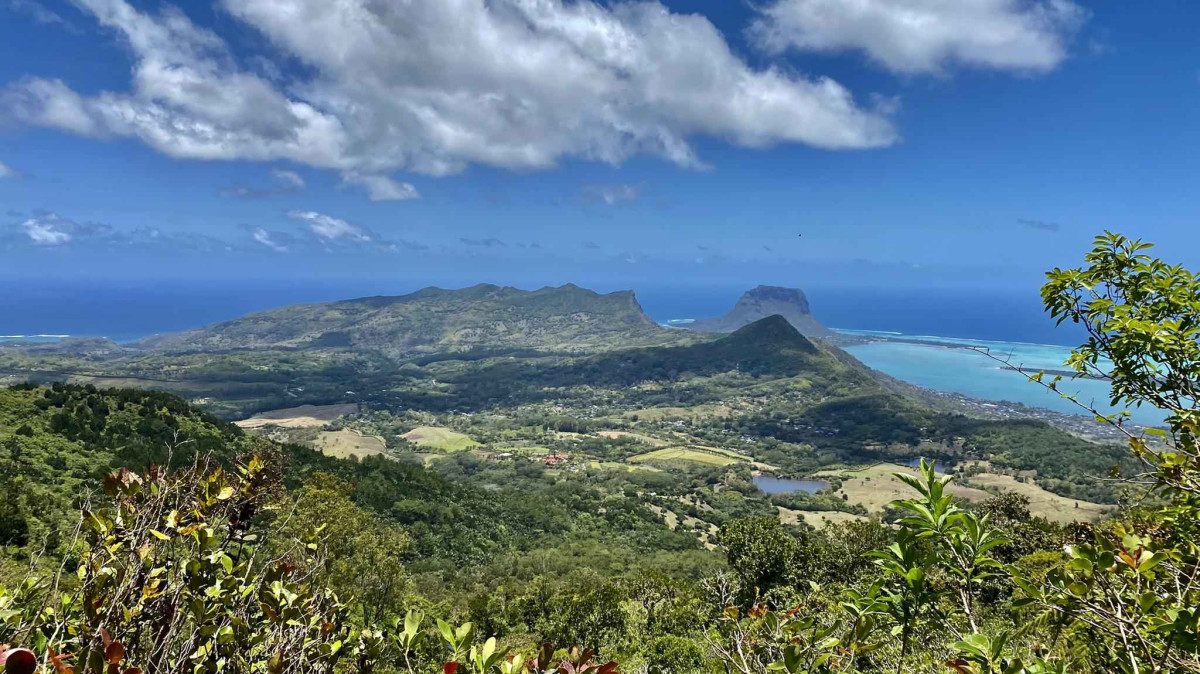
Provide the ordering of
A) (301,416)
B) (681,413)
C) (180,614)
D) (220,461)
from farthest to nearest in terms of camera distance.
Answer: (681,413), (301,416), (220,461), (180,614)

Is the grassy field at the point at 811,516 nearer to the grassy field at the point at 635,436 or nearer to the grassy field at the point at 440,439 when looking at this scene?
the grassy field at the point at 635,436

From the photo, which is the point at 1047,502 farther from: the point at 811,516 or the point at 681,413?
the point at 681,413

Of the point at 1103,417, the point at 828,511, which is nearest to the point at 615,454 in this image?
the point at 828,511

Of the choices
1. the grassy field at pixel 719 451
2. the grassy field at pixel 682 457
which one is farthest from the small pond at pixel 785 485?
the grassy field at pixel 719 451

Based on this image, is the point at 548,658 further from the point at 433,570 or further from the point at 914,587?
the point at 433,570

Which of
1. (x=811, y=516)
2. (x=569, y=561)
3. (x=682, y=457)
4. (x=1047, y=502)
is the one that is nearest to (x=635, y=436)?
(x=682, y=457)

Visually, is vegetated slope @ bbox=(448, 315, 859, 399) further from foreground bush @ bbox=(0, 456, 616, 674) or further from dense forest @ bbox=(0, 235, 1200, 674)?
foreground bush @ bbox=(0, 456, 616, 674)

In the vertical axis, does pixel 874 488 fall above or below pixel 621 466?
above
